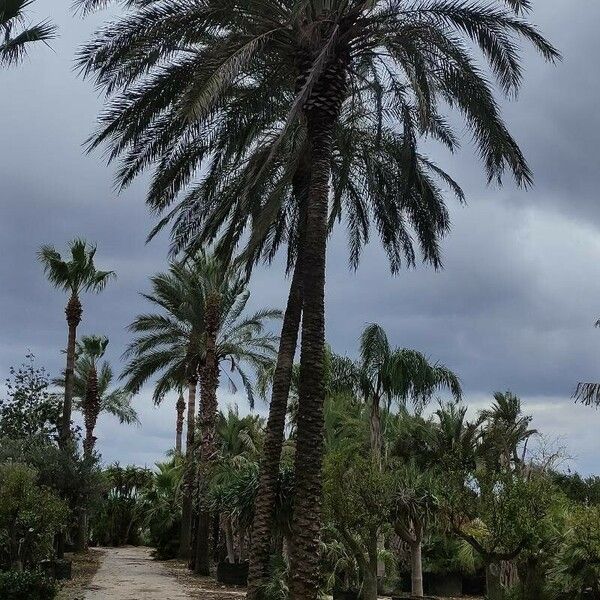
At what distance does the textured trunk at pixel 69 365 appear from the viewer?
106 ft

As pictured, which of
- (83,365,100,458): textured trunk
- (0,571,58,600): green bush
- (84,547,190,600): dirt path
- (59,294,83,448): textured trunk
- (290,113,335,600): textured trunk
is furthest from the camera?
(83,365,100,458): textured trunk

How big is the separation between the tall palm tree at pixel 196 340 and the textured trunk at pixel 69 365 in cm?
233

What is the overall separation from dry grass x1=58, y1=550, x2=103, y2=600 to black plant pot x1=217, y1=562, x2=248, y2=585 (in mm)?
4065

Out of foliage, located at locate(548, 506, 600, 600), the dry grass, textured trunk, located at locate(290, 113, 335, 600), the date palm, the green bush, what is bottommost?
the dry grass

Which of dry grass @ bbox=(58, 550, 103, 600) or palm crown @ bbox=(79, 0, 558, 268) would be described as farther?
dry grass @ bbox=(58, 550, 103, 600)

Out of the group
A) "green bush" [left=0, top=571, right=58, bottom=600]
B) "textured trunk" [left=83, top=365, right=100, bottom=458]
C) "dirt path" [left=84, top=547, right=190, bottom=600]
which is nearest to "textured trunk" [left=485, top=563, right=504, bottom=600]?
"dirt path" [left=84, top=547, right=190, bottom=600]

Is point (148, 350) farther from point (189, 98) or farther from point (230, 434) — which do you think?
point (189, 98)

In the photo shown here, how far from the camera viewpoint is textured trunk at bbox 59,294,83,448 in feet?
106

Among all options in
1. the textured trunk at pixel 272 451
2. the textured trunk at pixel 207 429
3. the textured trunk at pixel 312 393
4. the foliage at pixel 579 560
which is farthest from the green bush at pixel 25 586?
the foliage at pixel 579 560

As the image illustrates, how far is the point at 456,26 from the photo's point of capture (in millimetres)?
14273

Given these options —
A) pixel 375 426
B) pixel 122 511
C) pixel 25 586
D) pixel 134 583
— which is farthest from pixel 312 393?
pixel 122 511

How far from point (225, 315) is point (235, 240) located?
12.5 metres

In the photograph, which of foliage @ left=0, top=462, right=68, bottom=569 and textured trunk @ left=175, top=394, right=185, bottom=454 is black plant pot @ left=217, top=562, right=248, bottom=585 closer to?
foliage @ left=0, top=462, right=68, bottom=569

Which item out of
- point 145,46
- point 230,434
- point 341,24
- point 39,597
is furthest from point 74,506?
point 341,24
